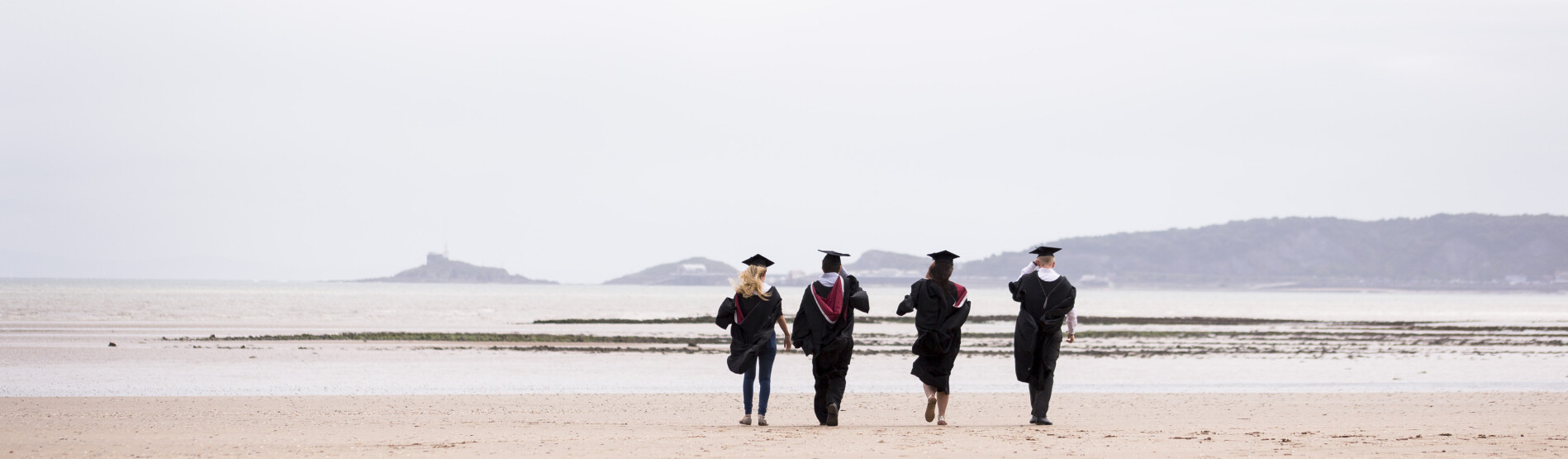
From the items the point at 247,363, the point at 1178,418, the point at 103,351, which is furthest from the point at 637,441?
the point at 103,351

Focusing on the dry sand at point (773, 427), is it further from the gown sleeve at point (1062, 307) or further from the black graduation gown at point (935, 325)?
the gown sleeve at point (1062, 307)

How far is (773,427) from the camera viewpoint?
10.8 metres

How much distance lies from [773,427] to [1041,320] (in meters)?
2.50

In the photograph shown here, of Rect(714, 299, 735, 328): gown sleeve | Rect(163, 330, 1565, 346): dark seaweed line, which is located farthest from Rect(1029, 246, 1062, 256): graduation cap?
Rect(163, 330, 1565, 346): dark seaweed line

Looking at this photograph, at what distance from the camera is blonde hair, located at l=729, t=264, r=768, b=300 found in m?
10.5

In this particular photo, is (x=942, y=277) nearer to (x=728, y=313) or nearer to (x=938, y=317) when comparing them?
(x=938, y=317)

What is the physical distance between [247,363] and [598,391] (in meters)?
8.76

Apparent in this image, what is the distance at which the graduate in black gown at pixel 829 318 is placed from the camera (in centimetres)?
1062

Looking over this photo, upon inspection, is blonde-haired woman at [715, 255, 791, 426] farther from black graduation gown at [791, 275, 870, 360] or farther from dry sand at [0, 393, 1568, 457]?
dry sand at [0, 393, 1568, 457]

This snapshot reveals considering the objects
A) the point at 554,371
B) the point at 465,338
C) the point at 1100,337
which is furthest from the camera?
the point at 1100,337

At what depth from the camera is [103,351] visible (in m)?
25.3

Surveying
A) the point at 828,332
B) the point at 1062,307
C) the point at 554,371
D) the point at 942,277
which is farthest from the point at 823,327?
the point at 554,371

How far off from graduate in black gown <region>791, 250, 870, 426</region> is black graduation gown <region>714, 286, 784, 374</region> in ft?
0.85

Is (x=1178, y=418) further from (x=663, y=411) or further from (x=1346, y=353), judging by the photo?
(x=1346, y=353)
